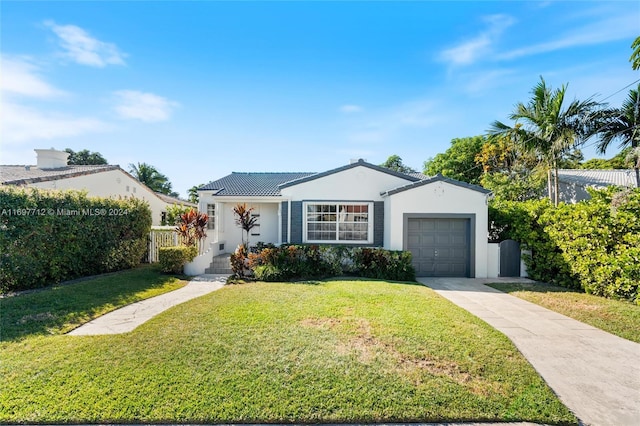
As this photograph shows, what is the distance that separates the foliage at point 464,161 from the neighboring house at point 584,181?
960cm

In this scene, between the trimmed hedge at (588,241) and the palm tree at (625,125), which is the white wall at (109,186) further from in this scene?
the palm tree at (625,125)

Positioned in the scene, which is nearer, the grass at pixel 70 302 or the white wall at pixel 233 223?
the grass at pixel 70 302

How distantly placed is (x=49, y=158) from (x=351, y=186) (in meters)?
20.0

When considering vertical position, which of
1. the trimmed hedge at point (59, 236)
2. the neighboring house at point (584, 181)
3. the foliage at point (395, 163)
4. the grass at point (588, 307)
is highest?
the foliage at point (395, 163)

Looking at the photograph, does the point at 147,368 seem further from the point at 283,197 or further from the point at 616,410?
the point at 283,197

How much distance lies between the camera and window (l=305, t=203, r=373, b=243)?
1377 cm

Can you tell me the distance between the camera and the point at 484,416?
3555mm

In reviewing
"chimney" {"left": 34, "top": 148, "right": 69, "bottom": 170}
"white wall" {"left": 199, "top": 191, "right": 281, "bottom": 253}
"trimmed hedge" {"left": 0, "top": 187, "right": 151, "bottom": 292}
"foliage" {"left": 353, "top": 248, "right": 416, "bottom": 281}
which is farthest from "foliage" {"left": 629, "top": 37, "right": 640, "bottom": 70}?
"chimney" {"left": 34, "top": 148, "right": 69, "bottom": 170}

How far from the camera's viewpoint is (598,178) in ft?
65.8

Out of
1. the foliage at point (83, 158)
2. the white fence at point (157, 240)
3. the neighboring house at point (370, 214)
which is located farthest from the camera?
the foliage at point (83, 158)

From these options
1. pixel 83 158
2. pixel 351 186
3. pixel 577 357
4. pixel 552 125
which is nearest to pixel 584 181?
pixel 552 125

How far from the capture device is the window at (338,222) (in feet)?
45.2

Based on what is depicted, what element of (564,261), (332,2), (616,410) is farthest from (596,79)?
(616,410)

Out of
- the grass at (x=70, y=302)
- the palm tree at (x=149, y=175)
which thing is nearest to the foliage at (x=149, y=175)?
the palm tree at (x=149, y=175)
